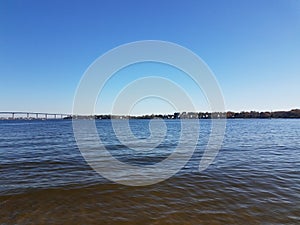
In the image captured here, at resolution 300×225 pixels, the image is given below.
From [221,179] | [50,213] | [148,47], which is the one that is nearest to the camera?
[50,213]

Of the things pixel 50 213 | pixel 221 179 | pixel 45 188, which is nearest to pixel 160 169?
pixel 221 179

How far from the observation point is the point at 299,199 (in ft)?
26.5

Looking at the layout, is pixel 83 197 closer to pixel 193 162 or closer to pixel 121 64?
pixel 121 64

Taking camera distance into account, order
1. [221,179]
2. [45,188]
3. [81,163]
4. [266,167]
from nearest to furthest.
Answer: [45,188]
[221,179]
[266,167]
[81,163]

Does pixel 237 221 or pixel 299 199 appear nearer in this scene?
pixel 237 221

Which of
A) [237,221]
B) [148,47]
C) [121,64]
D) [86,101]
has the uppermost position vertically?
[148,47]

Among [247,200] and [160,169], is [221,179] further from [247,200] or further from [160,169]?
[160,169]

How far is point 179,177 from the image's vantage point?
37.1 feet

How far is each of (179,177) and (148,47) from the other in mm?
7287

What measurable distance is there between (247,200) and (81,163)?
10672 mm

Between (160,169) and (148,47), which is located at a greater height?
(148,47)

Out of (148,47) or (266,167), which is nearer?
(148,47)

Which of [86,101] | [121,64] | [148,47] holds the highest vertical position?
[148,47]

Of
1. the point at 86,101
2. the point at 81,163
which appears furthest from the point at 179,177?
the point at 81,163
